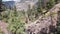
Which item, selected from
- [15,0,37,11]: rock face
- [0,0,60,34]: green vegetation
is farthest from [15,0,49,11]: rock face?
[0,0,60,34]: green vegetation

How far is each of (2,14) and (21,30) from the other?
1.09 m

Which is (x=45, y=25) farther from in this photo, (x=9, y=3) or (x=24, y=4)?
(x=9, y=3)

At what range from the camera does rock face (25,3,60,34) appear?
5242 mm

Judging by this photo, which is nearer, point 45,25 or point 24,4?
point 45,25

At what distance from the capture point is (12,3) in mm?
7289

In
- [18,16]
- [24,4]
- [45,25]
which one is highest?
[24,4]

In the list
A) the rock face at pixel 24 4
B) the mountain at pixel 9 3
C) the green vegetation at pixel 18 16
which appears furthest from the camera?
the mountain at pixel 9 3

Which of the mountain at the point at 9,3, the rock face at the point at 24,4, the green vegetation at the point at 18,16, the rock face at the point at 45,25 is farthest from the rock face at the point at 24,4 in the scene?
the rock face at the point at 45,25

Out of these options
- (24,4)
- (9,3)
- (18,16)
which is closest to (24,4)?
(24,4)

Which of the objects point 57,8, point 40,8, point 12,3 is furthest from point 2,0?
point 57,8

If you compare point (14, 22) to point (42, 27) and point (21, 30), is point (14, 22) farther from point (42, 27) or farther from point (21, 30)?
point (42, 27)

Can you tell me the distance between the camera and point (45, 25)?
17.4 ft

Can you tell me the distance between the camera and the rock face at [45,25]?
17.2ft

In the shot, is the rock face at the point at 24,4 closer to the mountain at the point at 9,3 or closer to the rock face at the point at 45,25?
the mountain at the point at 9,3
